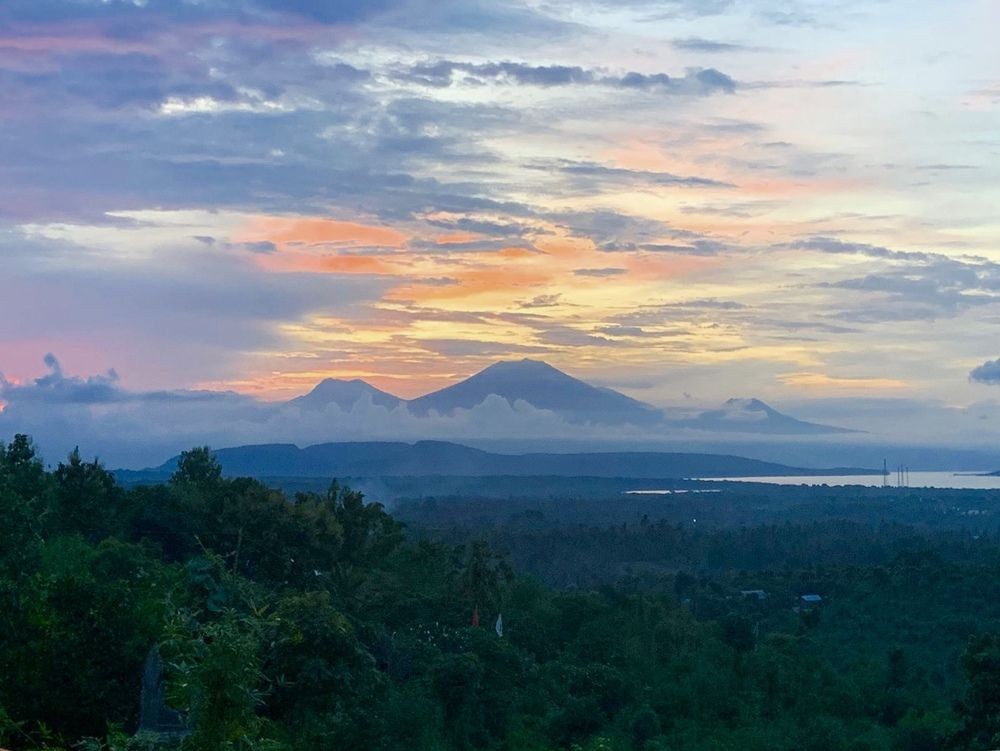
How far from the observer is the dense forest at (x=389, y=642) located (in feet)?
46.1

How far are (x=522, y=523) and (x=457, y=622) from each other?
69394mm

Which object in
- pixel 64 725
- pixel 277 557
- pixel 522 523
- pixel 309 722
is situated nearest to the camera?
pixel 64 725

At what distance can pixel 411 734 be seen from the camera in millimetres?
20531

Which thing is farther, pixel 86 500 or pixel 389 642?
pixel 86 500

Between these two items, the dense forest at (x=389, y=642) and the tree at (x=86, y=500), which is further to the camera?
the tree at (x=86, y=500)

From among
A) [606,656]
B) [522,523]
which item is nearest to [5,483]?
[606,656]

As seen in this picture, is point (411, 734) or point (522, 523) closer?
point (411, 734)

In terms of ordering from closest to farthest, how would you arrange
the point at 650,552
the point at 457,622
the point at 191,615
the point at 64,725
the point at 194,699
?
the point at 194,699 → the point at 191,615 → the point at 64,725 → the point at 457,622 → the point at 650,552

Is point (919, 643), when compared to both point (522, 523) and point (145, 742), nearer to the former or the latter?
point (145, 742)

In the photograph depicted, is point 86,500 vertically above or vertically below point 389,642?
above

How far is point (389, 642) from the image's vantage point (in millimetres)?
25562

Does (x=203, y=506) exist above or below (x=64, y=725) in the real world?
above

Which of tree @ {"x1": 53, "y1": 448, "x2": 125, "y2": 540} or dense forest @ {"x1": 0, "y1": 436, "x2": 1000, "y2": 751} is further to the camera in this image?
tree @ {"x1": 53, "y1": 448, "x2": 125, "y2": 540}

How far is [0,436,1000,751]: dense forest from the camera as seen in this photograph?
1404 cm
